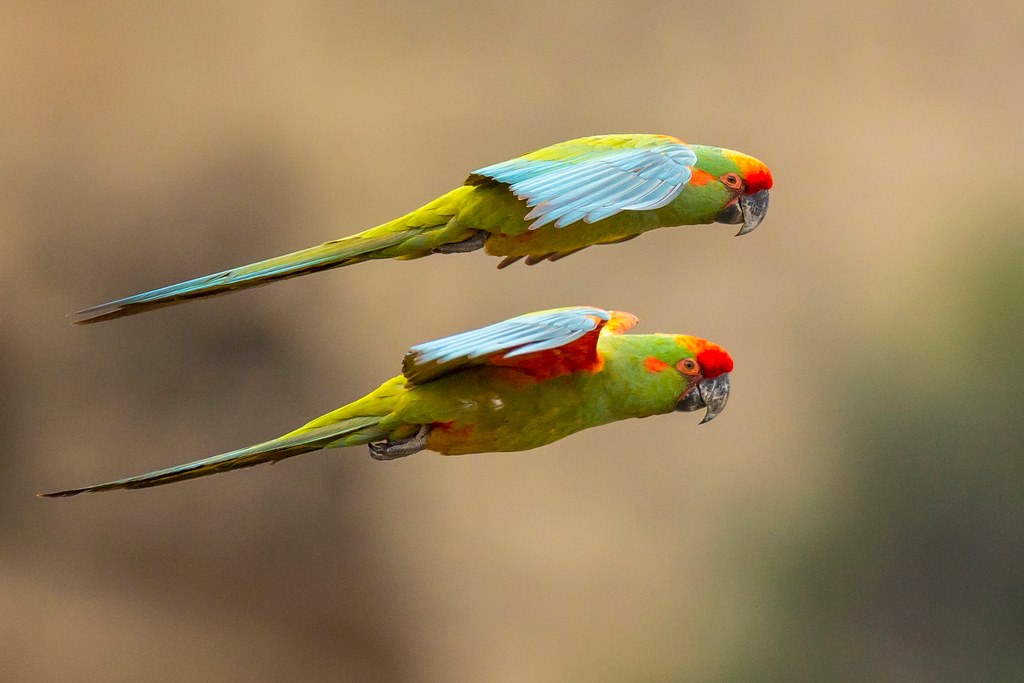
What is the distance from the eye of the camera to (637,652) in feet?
16.0

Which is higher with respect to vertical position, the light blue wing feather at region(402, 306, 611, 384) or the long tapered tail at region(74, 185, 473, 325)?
the long tapered tail at region(74, 185, 473, 325)

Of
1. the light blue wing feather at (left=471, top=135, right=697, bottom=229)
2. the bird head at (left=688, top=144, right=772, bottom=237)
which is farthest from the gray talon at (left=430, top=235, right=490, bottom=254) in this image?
the bird head at (left=688, top=144, right=772, bottom=237)

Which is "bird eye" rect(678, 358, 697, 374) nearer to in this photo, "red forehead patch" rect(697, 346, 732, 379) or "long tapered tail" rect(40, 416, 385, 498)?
"red forehead patch" rect(697, 346, 732, 379)

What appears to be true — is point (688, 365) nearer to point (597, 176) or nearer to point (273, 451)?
point (597, 176)

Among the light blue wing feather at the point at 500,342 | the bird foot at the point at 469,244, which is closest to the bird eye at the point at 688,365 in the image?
the light blue wing feather at the point at 500,342

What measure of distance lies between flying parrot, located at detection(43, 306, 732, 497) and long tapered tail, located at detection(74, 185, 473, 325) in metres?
0.20

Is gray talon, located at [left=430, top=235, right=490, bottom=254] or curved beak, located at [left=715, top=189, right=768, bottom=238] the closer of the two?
gray talon, located at [left=430, top=235, right=490, bottom=254]

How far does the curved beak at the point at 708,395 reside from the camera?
2154mm

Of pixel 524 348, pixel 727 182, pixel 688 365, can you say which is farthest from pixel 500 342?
pixel 727 182

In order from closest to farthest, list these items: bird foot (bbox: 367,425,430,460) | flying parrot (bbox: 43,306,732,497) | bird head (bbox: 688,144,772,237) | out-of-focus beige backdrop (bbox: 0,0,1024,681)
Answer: flying parrot (bbox: 43,306,732,497) → bird foot (bbox: 367,425,430,460) → bird head (bbox: 688,144,772,237) → out-of-focus beige backdrop (bbox: 0,0,1024,681)

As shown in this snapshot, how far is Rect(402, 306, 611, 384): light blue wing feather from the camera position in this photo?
5.54ft

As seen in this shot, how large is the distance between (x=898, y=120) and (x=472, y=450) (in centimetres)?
387

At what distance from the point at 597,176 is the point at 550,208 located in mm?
143

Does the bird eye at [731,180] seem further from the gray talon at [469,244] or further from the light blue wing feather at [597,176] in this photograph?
the gray talon at [469,244]
